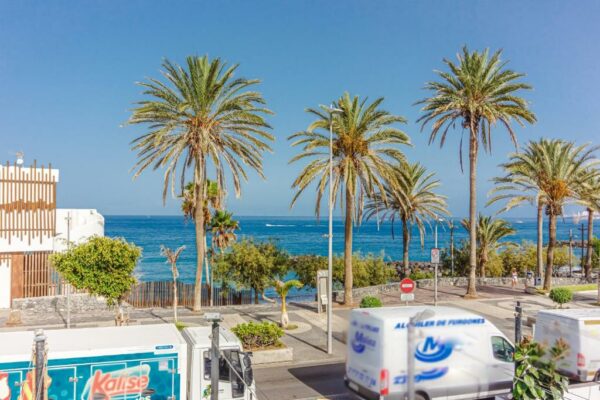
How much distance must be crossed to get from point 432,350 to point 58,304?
22.8 m

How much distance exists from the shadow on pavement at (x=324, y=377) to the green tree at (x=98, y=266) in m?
8.86

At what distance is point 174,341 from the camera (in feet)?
41.0

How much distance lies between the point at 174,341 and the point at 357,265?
30477 mm

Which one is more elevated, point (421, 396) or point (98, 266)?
point (98, 266)

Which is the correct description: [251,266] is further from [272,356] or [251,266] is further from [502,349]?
[502,349]

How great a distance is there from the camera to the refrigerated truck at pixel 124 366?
1127cm

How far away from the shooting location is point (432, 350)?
13.4 meters

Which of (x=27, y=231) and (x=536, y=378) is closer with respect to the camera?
(x=536, y=378)

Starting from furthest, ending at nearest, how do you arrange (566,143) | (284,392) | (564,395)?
(566,143)
(284,392)
(564,395)

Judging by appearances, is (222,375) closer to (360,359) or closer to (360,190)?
(360,359)

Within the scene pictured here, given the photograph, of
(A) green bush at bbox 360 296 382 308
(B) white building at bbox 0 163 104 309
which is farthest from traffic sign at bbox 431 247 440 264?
(B) white building at bbox 0 163 104 309

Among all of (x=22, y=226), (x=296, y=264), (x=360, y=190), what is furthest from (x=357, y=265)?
(x=22, y=226)

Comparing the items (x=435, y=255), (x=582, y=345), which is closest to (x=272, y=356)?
(x=582, y=345)

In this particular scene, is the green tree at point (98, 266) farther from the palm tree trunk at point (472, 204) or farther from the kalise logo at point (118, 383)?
the palm tree trunk at point (472, 204)
